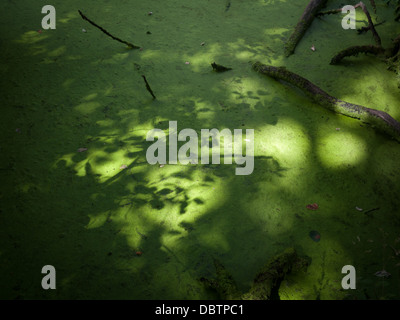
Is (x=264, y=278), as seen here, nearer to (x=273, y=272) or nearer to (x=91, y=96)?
(x=273, y=272)

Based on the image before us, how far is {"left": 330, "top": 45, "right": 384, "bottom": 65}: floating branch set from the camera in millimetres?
3016

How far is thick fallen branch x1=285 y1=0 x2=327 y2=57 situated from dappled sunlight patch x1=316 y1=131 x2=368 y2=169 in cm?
139

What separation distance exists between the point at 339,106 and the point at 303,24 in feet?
5.34

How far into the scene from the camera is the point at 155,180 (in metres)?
2.13

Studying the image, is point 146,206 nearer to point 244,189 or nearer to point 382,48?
point 244,189

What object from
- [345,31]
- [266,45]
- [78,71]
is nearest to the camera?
[78,71]

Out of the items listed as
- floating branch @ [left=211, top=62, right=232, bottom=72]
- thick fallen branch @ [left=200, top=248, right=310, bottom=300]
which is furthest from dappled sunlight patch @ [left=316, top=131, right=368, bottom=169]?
floating branch @ [left=211, top=62, right=232, bottom=72]

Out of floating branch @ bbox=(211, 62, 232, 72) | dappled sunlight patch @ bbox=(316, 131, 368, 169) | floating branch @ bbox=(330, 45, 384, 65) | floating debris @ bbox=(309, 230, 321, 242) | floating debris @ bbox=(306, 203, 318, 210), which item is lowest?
floating debris @ bbox=(309, 230, 321, 242)

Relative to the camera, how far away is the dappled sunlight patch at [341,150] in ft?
7.37

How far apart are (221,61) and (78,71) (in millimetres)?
1697

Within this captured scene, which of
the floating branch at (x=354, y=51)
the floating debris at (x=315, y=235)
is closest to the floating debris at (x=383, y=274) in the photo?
the floating debris at (x=315, y=235)

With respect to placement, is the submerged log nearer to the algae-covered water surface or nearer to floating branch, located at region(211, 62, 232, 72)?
the algae-covered water surface

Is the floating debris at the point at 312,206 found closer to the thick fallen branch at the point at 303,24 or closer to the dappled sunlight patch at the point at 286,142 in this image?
the dappled sunlight patch at the point at 286,142
